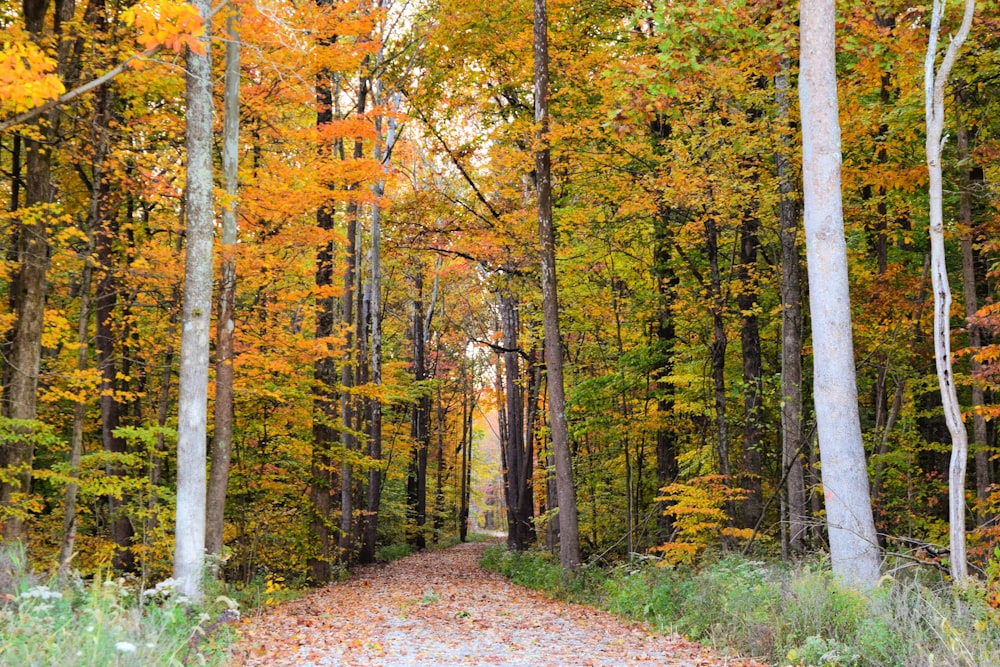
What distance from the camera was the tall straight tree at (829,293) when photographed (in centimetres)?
754

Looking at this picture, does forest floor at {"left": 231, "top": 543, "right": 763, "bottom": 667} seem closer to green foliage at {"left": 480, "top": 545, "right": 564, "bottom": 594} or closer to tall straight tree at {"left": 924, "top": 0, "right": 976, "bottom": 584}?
green foliage at {"left": 480, "top": 545, "right": 564, "bottom": 594}

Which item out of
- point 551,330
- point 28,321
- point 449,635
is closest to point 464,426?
point 551,330

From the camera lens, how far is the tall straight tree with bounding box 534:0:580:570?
1287cm

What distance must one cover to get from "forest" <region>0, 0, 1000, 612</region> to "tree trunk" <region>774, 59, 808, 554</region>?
6 centimetres

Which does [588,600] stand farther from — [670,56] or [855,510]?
[670,56]

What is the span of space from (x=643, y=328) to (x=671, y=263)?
73.5 inches

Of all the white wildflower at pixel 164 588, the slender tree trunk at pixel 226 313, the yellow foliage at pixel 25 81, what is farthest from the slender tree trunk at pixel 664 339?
the yellow foliage at pixel 25 81

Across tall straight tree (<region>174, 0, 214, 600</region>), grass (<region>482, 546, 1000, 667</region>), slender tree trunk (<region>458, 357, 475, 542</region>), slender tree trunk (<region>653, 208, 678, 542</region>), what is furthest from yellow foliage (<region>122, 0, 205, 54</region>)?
slender tree trunk (<region>458, 357, 475, 542</region>)

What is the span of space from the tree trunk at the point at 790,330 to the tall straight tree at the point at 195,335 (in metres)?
8.08

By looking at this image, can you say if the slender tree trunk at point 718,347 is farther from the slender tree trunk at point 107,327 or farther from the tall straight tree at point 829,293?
the slender tree trunk at point 107,327

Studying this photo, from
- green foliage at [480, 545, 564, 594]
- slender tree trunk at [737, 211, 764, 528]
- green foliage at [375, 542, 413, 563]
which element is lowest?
green foliage at [375, 542, 413, 563]

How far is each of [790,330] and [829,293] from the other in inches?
154

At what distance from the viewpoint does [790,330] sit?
37.8ft

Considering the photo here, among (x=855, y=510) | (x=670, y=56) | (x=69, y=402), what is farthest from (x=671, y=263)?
(x=69, y=402)
